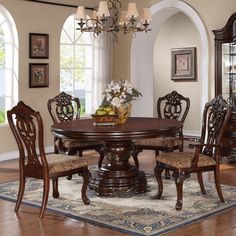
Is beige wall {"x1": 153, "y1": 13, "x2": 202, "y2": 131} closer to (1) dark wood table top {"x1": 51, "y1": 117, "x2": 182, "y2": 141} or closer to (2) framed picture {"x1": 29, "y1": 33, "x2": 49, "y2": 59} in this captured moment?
(2) framed picture {"x1": 29, "y1": 33, "x2": 49, "y2": 59}

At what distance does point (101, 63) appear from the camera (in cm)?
873

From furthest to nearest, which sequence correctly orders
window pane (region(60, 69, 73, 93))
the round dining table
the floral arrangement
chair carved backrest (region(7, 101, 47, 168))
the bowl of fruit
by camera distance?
window pane (region(60, 69, 73, 93)) → the floral arrangement → the bowl of fruit → the round dining table → chair carved backrest (region(7, 101, 47, 168))

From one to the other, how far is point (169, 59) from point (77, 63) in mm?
2534

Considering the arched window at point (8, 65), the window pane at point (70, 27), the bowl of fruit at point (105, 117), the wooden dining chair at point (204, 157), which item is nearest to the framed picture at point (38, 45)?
the arched window at point (8, 65)

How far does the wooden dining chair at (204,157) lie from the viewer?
4578 mm

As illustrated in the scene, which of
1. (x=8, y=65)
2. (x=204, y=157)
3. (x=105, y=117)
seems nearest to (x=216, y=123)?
(x=204, y=157)

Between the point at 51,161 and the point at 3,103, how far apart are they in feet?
10.9

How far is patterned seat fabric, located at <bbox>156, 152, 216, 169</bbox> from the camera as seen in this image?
15.1ft

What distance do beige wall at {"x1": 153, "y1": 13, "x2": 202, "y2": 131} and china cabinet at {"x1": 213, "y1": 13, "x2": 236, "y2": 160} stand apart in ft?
8.16

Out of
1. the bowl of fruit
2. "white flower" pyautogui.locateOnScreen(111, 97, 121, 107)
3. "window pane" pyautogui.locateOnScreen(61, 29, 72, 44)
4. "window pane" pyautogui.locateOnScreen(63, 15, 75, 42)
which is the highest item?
"window pane" pyautogui.locateOnScreen(63, 15, 75, 42)

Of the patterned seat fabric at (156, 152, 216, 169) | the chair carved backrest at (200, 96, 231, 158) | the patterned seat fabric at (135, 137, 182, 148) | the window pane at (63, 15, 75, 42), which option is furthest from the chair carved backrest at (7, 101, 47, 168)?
the window pane at (63, 15, 75, 42)

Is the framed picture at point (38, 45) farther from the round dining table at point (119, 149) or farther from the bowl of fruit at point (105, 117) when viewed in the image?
the bowl of fruit at point (105, 117)

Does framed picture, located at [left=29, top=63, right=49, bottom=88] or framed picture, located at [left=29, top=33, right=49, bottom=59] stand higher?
framed picture, located at [left=29, top=33, right=49, bottom=59]

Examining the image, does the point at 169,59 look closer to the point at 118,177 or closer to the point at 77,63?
the point at 77,63
